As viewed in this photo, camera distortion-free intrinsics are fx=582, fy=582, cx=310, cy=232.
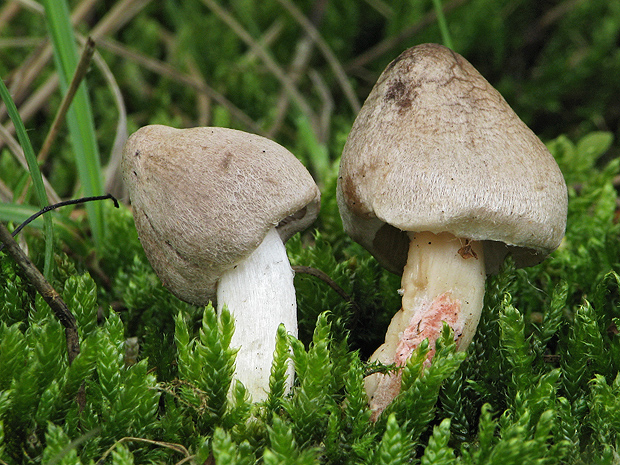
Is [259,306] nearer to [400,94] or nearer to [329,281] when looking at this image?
[329,281]

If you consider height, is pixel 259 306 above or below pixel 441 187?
below

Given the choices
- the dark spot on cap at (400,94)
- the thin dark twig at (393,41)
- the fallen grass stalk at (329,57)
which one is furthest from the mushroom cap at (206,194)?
the thin dark twig at (393,41)

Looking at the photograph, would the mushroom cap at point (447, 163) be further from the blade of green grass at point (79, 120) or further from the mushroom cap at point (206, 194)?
the blade of green grass at point (79, 120)

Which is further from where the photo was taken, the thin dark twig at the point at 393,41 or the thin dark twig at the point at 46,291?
the thin dark twig at the point at 393,41

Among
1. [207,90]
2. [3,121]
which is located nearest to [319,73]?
[207,90]

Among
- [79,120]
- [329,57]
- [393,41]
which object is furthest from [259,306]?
[393,41]

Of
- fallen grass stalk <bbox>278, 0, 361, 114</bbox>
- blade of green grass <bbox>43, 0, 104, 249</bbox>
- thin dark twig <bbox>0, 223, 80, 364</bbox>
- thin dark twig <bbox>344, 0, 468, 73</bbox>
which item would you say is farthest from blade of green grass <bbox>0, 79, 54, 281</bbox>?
thin dark twig <bbox>344, 0, 468, 73</bbox>

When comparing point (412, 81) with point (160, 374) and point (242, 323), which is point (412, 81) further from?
point (160, 374)
